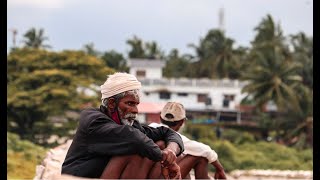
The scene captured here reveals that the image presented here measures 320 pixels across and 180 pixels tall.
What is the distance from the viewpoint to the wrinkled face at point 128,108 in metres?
2.92

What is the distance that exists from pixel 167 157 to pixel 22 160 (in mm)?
10547

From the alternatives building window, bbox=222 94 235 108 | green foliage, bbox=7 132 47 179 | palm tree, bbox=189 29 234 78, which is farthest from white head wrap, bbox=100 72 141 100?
palm tree, bbox=189 29 234 78

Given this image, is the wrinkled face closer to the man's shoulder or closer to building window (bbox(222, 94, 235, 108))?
the man's shoulder

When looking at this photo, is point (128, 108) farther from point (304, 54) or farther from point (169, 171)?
point (304, 54)

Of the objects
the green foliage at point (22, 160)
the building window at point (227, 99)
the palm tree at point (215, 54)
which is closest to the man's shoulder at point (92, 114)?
the green foliage at point (22, 160)

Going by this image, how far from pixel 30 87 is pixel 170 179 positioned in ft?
74.4

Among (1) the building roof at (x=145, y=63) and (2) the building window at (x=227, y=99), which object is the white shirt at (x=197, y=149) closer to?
(2) the building window at (x=227, y=99)

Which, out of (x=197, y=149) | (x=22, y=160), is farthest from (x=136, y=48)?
(x=197, y=149)

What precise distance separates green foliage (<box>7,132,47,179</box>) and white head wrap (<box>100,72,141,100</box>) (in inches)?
267

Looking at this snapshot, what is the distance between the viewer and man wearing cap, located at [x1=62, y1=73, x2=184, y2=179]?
2.75 m

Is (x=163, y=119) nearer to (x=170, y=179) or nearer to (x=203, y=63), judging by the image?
(x=170, y=179)

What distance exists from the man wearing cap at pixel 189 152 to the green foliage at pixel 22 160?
5.76 m

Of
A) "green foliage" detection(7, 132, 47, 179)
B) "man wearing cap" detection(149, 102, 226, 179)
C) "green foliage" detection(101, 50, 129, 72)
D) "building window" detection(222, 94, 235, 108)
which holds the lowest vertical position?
"green foliage" detection(7, 132, 47, 179)

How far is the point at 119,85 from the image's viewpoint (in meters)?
2.92
